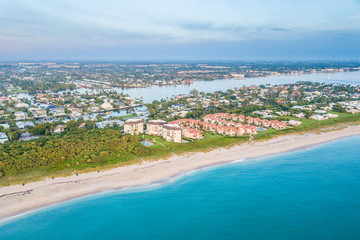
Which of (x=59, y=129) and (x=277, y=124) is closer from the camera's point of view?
(x=59, y=129)

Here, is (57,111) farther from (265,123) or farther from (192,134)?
(265,123)

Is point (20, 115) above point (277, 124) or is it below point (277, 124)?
below

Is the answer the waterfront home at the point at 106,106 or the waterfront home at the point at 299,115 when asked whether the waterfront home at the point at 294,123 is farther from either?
the waterfront home at the point at 106,106

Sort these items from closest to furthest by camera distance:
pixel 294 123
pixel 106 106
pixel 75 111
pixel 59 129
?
pixel 59 129 < pixel 294 123 < pixel 75 111 < pixel 106 106

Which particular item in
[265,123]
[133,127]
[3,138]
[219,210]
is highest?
[133,127]

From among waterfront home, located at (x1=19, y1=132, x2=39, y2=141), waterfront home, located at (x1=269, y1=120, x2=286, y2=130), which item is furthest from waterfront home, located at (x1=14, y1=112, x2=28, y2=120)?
waterfront home, located at (x1=269, y1=120, x2=286, y2=130)

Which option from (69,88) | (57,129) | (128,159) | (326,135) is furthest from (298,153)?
(69,88)

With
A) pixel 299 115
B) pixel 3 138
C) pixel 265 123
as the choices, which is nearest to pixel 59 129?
pixel 3 138
